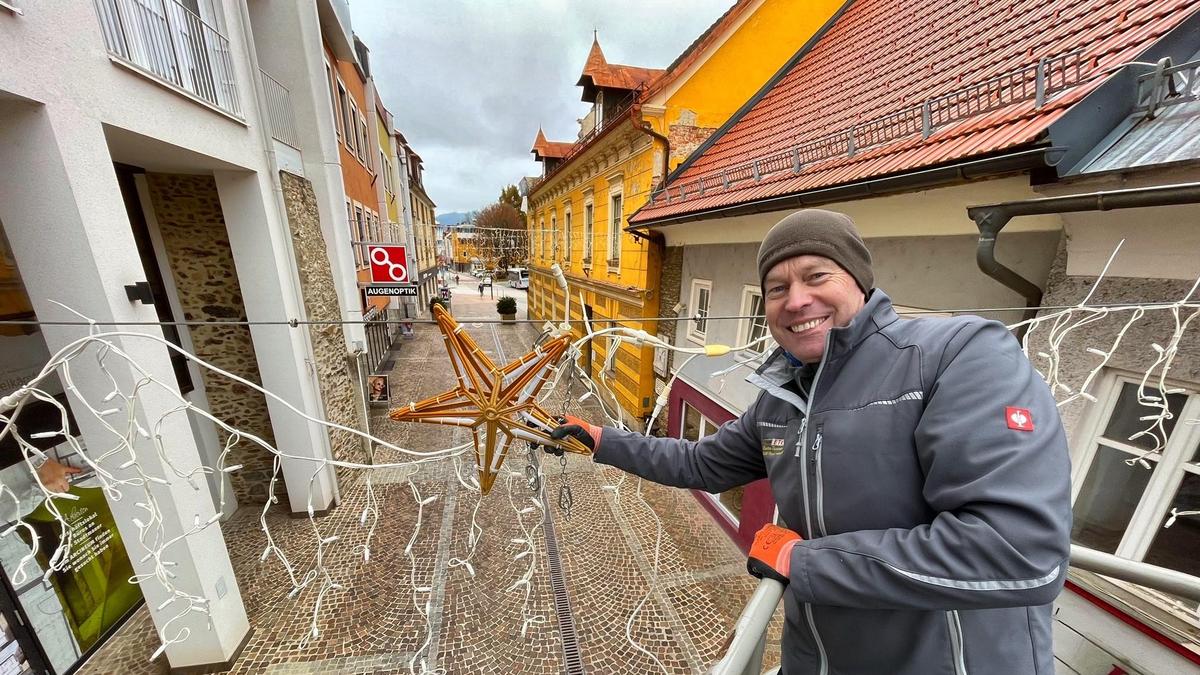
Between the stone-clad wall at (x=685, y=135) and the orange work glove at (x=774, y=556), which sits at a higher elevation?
the stone-clad wall at (x=685, y=135)

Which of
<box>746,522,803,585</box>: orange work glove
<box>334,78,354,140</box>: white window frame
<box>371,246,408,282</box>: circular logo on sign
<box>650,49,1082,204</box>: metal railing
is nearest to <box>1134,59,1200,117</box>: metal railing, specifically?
<box>650,49,1082,204</box>: metal railing

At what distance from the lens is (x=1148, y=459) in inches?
86.9

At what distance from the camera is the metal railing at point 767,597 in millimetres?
816

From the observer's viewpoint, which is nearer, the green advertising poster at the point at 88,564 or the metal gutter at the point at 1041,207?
the metal gutter at the point at 1041,207

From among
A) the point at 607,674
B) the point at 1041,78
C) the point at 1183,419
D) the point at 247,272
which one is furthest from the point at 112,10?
the point at 1183,419

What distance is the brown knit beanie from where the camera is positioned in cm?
120

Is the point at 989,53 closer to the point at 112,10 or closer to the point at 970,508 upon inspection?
the point at 970,508

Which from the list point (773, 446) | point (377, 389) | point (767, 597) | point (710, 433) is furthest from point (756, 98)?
point (377, 389)

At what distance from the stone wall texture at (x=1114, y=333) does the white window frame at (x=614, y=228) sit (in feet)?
22.2

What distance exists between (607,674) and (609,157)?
875 centimetres

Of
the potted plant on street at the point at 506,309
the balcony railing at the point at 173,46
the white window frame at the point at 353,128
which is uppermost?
the white window frame at the point at 353,128

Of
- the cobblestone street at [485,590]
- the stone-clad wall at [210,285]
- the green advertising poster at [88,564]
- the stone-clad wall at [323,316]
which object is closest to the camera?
the green advertising poster at [88,564]

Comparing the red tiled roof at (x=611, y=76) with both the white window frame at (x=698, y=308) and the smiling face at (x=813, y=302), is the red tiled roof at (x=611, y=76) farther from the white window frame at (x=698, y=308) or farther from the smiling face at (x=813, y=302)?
the smiling face at (x=813, y=302)

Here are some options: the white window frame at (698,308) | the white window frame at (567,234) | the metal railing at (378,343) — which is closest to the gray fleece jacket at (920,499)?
the white window frame at (698,308)
